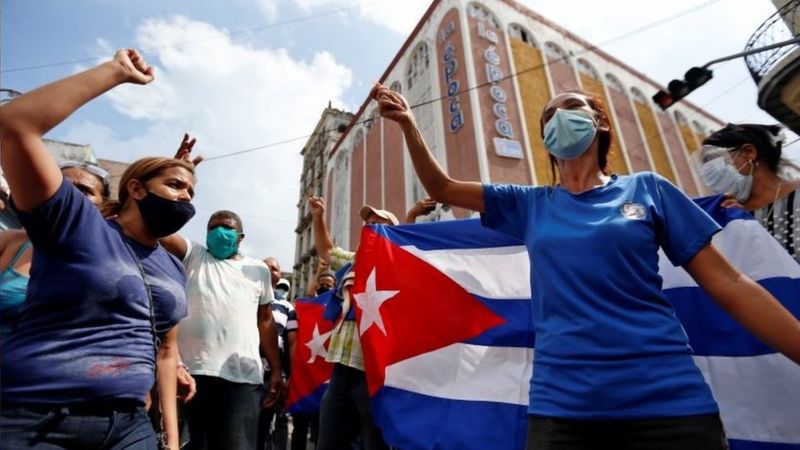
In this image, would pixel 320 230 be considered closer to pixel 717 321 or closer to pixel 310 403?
pixel 310 403

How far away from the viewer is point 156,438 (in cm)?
156

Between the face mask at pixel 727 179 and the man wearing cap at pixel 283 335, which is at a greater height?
the face mask at pixel 727 179

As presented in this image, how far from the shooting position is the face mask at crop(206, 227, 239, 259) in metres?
2.98

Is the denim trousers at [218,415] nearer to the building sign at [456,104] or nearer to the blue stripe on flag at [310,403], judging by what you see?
the blue stripe on flag at [310,403]

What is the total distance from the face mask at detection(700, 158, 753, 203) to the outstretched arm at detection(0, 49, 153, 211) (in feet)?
9.00

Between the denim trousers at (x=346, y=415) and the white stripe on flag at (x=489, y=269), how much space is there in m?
0.87

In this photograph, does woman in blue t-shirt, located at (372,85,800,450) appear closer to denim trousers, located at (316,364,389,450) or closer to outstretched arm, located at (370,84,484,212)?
outstretched arm, located at (370,84,484,212)

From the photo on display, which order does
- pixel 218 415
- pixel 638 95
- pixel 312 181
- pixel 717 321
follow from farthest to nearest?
pixel 312 181 < pixel 638 95 < pixel 218 415 < pixel 717 321

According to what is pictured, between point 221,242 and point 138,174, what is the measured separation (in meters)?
1.31

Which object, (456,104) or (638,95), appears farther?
(638,95)

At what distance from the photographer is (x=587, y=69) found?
20.4m

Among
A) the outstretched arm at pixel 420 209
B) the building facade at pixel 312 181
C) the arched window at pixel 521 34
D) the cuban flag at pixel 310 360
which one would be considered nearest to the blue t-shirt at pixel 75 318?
the outstretched arm at pixel 420 209

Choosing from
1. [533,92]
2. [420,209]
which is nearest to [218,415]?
[420,209]

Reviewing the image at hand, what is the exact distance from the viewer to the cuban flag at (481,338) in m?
1.81
